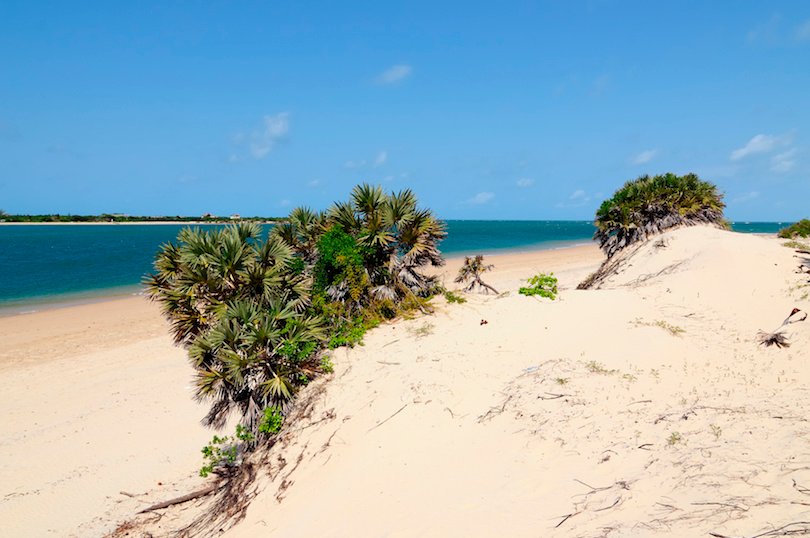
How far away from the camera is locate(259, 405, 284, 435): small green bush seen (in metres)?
7.50

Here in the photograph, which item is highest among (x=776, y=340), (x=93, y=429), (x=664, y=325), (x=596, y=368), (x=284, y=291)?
(x=284, y=291)

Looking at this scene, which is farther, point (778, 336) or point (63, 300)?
point (63, 300)

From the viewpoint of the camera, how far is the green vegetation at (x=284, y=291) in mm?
7711

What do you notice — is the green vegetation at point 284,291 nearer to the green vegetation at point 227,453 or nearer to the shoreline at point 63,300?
the green vegetation at point 227,453

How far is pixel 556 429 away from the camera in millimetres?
5797

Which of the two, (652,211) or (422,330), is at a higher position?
(652,211)

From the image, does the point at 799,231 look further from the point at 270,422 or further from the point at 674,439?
the point at 270,422

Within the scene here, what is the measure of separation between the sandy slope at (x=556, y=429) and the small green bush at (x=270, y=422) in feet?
0.83

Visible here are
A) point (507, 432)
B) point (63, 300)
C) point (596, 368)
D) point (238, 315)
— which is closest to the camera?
point (507, 432)

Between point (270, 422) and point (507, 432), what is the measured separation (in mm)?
3900

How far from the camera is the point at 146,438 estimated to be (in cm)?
1056

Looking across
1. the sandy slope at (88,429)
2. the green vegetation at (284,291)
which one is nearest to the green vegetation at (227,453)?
the green vegetation at (284,291)

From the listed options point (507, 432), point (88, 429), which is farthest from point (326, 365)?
point (88, 429)

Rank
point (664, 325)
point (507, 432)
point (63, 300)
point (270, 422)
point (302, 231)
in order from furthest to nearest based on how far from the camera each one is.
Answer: point (63, 300), point (302, 231), point (664, 325), point (270, 422), point (507, 432)
